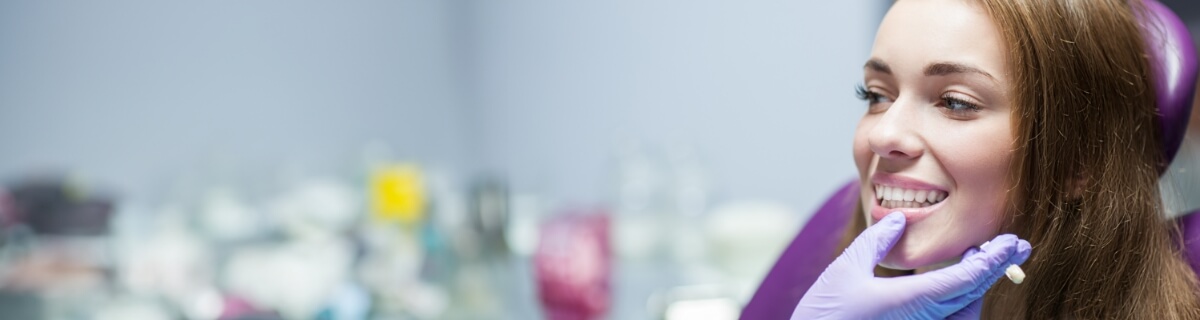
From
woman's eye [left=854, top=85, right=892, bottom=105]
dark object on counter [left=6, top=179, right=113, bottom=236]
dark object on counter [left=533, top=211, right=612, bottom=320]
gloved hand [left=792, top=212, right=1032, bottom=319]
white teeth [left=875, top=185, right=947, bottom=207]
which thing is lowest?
dark object on counter [left=533, top=211, right=612, bottom=320]

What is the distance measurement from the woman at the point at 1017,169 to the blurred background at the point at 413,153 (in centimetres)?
77

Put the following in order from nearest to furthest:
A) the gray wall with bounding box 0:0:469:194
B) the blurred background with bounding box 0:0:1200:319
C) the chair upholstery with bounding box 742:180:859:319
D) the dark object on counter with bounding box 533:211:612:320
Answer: the chair upholstery with bounding box 742:180:859:319 < the blurred background with bounding box 0:0:1200:319 < the dark object on counter with bounding box 533:211:612:320 < the gray wall with bounding box 0:0:469:194

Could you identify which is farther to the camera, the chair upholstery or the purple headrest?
the chair upholstery

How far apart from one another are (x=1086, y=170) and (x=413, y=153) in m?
2.49

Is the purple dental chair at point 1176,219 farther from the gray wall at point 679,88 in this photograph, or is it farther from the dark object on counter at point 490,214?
the dark object on counter at point 490,214

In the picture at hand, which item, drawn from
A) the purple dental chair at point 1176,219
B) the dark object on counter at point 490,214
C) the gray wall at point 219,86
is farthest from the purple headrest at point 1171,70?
the gray wall at point 219,86

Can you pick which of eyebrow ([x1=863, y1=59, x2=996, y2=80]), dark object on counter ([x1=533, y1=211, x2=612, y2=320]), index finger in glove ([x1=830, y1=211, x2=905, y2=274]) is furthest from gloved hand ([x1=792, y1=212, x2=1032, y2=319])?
dark object on counter ([x1=533, y1=211, x2=612, y2=320])

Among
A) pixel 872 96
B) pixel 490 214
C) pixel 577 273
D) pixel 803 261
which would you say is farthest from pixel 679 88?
pixel 872 96

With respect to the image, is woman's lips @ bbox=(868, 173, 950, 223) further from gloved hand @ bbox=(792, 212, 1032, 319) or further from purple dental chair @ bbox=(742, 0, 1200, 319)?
purple dental chair @ bbox=(742, 0, 1200, 319)

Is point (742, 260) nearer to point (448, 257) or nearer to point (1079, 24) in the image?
point (448, 257)

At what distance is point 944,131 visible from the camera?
0.88 metres

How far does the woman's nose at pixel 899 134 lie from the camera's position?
2.92 ft

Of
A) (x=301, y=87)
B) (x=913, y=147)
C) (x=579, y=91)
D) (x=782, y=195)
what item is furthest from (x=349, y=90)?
(x=913, y=147)

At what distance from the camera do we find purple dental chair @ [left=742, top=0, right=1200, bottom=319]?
3.00 ft
